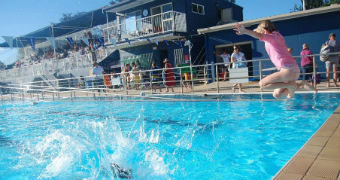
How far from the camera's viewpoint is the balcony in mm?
17406

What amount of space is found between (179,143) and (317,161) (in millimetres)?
2889

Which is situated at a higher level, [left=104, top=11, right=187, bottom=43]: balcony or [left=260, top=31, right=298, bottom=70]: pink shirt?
[left=104, top=11, right=187, bottom=43]: balcony

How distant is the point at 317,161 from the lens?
10.1 feet

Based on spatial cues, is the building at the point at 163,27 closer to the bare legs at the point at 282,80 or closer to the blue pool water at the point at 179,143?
the blue pool water at the point at 179,143

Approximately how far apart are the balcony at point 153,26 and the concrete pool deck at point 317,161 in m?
13.6

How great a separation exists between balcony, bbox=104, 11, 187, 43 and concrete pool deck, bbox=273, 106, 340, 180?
13616mm

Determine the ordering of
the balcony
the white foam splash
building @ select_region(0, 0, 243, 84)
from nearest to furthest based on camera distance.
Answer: the white foam splash → the balcony → building @ select_region(0, 0, 243, 84)

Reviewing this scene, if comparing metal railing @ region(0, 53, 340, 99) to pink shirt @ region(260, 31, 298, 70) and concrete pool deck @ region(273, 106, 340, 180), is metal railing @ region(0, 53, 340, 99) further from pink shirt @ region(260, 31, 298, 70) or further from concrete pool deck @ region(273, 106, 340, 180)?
concrete pool deck @ region(273, 106, 340, 180)

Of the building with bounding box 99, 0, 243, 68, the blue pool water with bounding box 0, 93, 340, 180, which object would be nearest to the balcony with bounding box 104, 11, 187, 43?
the building with bounding box 99, 0, 243, 68

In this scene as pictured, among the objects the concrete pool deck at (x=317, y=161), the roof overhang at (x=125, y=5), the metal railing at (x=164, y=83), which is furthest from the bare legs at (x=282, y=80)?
the roof overhang at (x=125, y=5)

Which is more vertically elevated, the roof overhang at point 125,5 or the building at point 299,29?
the roof overhang at point 125,5

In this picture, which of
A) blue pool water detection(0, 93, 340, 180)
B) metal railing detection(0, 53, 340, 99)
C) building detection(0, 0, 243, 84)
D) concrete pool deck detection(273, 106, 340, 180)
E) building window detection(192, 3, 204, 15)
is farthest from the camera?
building window detection(192, 3, 204, 15)

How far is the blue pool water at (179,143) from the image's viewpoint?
4164 millimetres

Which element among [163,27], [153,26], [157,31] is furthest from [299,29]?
[153,26]
